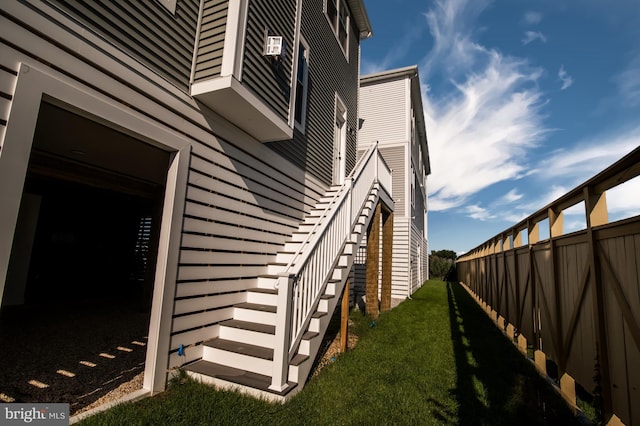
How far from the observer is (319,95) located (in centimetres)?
668

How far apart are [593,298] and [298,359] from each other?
2.60 m

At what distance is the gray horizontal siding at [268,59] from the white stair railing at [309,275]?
1.75 m

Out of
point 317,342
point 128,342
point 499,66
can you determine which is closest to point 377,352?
point 317,342

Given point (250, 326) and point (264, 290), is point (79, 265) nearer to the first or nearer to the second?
point (264, 290)

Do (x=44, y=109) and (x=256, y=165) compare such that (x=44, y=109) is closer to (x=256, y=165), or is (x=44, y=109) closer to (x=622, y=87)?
(x=256, y=165)

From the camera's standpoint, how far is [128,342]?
4172 mm

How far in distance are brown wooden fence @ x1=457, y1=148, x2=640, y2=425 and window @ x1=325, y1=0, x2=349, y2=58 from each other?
6.63 m

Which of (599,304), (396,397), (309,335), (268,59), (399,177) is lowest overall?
(396,397)

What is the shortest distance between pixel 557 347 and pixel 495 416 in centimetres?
104

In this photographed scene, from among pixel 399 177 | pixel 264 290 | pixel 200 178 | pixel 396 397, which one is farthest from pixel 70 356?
pixel 399 177

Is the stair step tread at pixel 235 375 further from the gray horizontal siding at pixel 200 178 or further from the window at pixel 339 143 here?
the window at pixel 339 143

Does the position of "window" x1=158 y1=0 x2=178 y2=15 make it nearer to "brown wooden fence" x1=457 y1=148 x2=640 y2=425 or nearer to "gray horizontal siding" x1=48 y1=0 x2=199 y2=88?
"gray horizontal siding" x1=48 y1=0 x2=199 y2=88

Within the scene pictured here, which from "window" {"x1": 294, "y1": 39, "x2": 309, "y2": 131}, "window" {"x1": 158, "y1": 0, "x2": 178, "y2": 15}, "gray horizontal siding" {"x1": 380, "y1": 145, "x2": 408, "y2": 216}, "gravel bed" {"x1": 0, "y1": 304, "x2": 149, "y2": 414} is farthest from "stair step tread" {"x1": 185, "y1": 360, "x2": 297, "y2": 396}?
"gray horizontal siding" {"x1": 380, "y1": 145, "x2": 408, "y2": 216}

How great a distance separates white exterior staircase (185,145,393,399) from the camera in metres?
2.90
